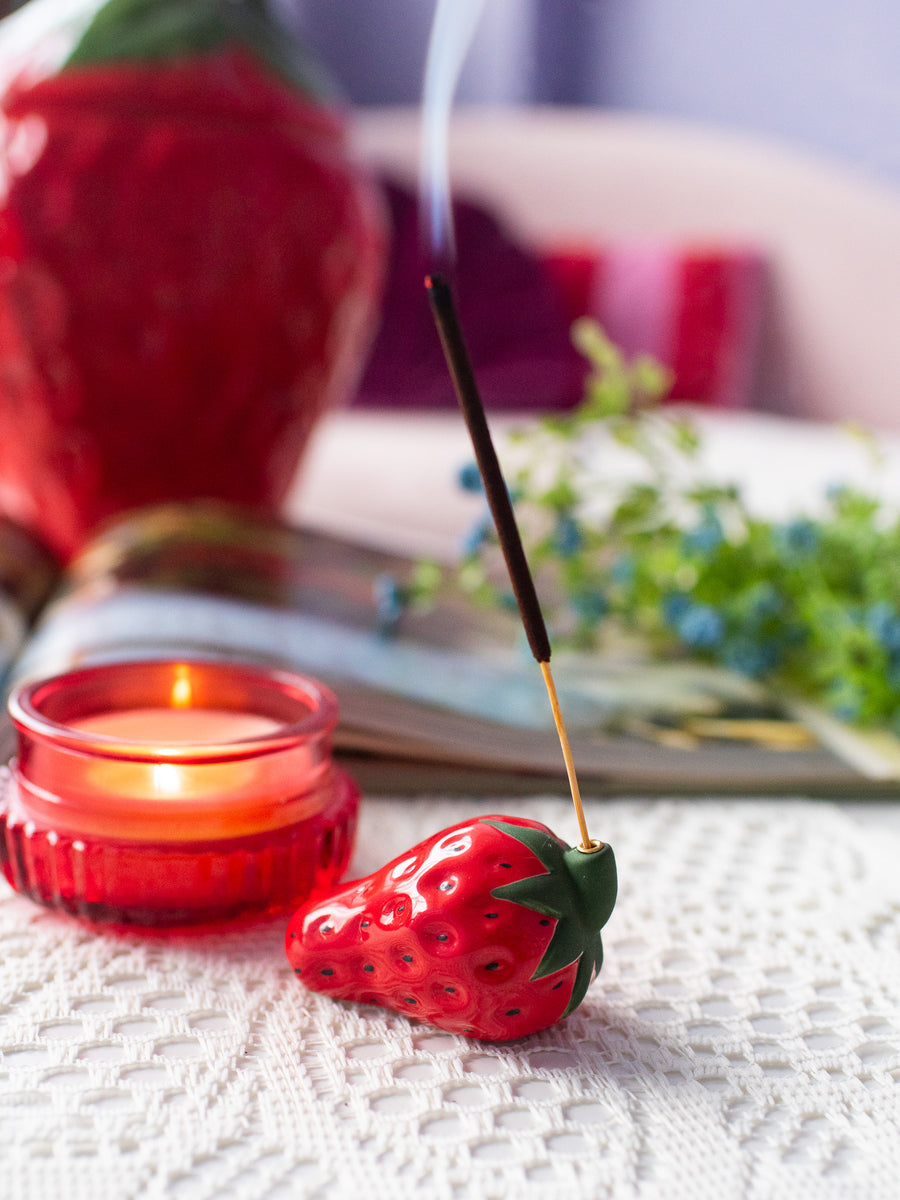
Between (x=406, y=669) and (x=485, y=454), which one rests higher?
(x=485, y=454)

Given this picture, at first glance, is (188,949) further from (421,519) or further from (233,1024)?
(421,519)

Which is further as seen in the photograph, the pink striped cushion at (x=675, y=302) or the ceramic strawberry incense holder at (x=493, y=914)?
the pink striped cushion at (x=675, y=302)

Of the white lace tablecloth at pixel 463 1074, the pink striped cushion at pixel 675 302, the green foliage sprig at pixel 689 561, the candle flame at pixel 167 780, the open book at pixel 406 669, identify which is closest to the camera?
the white lace tablecloth at pixel 463 1074

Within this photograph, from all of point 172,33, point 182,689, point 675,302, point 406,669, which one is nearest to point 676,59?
point 675,302

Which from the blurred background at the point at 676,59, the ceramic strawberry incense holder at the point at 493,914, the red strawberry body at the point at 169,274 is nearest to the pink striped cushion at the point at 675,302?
the blurred background at the point at 676,59

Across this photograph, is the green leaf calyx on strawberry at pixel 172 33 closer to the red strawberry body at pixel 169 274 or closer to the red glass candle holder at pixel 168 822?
the red strawberry body at pixel 169 274

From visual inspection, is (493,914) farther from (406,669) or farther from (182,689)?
(406,669)
